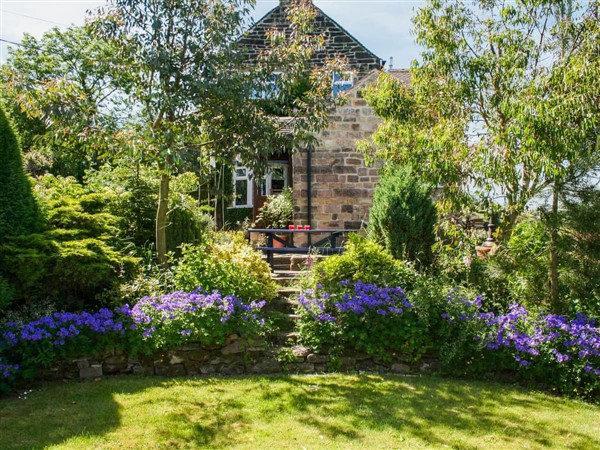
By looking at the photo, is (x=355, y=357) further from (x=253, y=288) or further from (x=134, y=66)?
(x=134, y=66)

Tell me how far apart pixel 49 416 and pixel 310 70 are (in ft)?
18.2

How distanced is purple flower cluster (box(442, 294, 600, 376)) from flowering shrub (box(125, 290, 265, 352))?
8.31ft

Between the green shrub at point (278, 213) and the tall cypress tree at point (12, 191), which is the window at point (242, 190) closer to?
the green shrub at point (278, 213)

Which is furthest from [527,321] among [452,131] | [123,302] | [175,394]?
[123,302]

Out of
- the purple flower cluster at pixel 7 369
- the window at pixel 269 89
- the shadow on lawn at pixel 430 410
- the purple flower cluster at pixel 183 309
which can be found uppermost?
the window at pixel 269 89

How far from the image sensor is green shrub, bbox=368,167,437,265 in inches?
340

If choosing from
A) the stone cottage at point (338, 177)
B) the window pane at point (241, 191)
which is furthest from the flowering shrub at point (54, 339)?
the window pane at point (241, 191)

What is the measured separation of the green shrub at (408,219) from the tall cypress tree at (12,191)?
5.15 meters

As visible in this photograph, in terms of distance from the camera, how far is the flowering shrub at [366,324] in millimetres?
6699

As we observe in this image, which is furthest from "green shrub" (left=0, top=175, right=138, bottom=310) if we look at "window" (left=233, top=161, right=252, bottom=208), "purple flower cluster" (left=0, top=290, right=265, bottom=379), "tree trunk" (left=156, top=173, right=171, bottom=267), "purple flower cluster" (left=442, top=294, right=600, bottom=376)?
"window" (left=233, top=161, right=252, bottom=208)

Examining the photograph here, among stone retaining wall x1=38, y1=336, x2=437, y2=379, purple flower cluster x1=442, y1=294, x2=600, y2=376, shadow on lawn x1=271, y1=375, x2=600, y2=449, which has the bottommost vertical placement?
shadow on lawn x1=271, y1=375, x2=600, y2=449

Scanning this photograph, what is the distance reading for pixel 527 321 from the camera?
673 cm

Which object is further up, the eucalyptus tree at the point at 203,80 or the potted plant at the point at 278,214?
the eucalyptus tree at the point at 203,80

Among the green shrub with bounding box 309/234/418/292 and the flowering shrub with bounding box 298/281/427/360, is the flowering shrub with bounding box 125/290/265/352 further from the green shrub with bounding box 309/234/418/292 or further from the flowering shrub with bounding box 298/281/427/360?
the green shrub with bounding box 309/234/418/292
